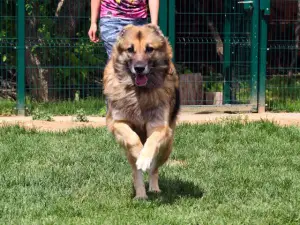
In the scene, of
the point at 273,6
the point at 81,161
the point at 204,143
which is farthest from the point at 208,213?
the point at 273,6

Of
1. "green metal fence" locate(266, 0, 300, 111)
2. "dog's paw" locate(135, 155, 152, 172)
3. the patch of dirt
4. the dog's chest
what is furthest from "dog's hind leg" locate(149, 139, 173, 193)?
"green metal fence" locate(266, 0, 300, 111)

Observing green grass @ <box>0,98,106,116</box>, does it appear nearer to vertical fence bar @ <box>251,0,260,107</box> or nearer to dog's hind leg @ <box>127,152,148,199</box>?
vertical fence bar @ <box>251,0,260,107</box>

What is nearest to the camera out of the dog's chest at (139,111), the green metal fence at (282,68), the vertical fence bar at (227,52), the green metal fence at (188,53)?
the dog's chest at (139,111)

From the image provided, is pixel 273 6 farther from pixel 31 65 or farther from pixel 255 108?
pixel 31 65

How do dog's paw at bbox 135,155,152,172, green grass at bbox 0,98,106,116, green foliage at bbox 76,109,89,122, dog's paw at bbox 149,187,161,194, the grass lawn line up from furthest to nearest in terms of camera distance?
1. green grass at bbox 0,98,106,116
2. green foliage at bbox 76,109,89,122
3. dog's paw at bbox 149,187,161,194
4. dog's paw at bbox 135,155,152,172
5. the grass lawn

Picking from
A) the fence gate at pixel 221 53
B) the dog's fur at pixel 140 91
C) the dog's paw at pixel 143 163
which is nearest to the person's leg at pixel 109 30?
the dog's fur at pixel 140 91

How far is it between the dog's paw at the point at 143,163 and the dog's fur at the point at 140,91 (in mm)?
132

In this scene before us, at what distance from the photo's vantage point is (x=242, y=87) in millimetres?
12023

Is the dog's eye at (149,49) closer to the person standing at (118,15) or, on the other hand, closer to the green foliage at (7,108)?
the person standing at (118,15)

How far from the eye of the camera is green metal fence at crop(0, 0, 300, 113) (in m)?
11.4

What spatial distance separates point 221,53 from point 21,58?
10.8 ft

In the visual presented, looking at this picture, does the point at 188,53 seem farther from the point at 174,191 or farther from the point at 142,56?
the point at 142,56

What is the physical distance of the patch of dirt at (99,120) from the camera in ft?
32.3

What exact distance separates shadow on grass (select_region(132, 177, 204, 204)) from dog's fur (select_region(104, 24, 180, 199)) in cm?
17
